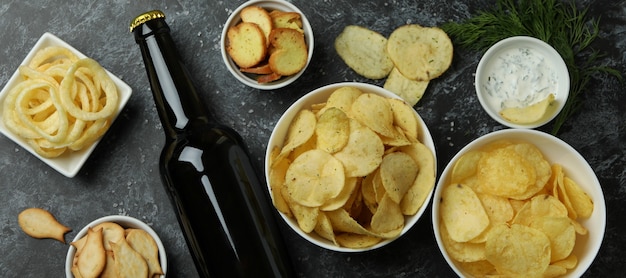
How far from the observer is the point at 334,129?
158cm

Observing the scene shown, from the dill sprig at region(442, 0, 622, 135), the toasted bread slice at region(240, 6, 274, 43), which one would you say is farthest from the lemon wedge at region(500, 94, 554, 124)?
the toasted bread slice at region(240, 6, 274, 43)

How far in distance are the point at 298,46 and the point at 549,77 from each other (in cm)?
69

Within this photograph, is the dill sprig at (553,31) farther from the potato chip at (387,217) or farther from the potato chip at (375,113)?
the potato chip at (387,217)

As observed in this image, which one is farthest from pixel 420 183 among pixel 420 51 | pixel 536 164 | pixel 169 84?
pixel 169 84

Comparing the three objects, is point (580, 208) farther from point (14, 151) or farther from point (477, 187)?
point (14, 151)

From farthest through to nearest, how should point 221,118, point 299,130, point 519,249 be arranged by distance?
point 221,118 < point 299,130 < point 519,249

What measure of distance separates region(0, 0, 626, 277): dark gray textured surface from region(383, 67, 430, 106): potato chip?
4 centimetres

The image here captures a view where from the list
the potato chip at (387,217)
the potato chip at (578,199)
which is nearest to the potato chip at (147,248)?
the potato chip at (387,217)

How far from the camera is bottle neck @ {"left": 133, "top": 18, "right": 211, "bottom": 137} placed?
5.19ft

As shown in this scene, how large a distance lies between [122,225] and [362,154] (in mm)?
731

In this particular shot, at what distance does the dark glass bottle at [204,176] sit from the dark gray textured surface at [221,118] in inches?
7.7

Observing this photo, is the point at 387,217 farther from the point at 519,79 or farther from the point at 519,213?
the point at 519,79

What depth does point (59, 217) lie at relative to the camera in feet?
6.27

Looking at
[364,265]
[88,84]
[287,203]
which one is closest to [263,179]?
[287,203]
